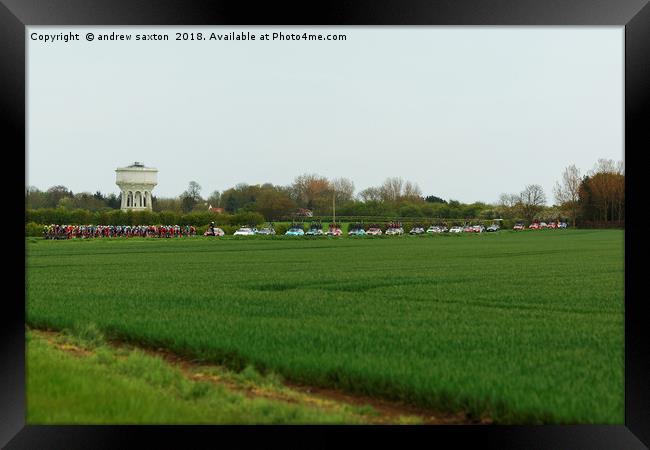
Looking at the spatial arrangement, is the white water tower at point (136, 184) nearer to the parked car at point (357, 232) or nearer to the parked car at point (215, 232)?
the parked car at point (215, 232)

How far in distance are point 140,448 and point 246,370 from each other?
116 inches

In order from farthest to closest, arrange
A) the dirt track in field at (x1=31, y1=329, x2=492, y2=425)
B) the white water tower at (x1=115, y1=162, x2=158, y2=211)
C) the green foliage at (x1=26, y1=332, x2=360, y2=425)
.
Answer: the white water tower at (x1=115, y1=162, x2=158, y2=211)
the dirt track in field at (x1=31, y1=329, x2=492, y2=425)
the green foliage at (x1=26, y1=332, x2=360, y2=425)

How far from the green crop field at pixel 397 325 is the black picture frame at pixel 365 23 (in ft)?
1.59

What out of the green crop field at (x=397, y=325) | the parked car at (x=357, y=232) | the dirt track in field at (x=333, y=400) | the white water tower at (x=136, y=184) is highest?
the white water tower at (x=136, y=184)

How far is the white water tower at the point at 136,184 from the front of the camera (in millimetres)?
58344

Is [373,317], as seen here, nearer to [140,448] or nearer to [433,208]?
[140,448]

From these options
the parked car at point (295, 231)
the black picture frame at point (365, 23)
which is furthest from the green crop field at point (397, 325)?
the parked car at point (295, 231)

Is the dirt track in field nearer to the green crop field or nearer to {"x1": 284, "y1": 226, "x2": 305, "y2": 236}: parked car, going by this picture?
the green crop field

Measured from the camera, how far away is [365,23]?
7.07m

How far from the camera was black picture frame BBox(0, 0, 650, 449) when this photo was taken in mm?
6797

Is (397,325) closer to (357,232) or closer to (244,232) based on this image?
(244,232)

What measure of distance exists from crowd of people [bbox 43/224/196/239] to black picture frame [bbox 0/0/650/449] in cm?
5555

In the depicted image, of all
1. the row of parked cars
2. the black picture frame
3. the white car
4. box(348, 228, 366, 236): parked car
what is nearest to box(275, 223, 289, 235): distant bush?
the row of parked cars

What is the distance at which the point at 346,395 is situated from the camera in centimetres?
839
